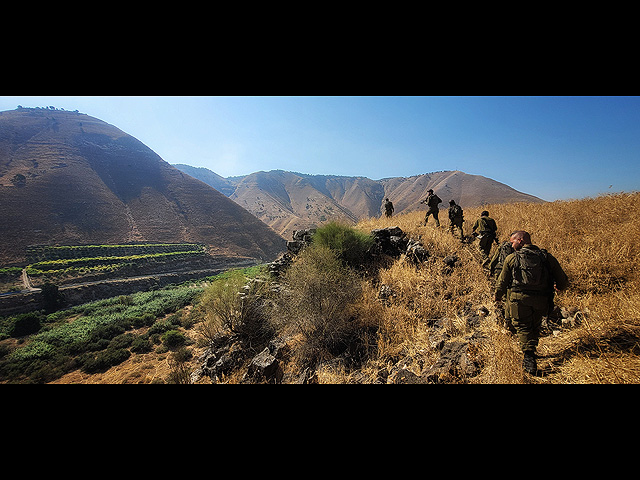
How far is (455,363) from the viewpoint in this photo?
118 inches

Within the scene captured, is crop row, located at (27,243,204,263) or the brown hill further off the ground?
the brown hill

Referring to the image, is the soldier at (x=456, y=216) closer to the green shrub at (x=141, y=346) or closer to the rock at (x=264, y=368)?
the rock at (x=264, y=368)

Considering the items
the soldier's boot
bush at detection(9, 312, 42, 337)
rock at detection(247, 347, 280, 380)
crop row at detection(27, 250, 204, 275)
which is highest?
the soldier's boot

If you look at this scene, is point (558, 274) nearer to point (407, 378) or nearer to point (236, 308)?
point (407, 378)

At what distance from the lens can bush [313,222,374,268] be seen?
7180 mm

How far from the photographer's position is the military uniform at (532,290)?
278 cm

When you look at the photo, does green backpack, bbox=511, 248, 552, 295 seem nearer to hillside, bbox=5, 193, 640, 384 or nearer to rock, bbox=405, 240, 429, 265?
hillside, bbox=5, 193, 640, 384

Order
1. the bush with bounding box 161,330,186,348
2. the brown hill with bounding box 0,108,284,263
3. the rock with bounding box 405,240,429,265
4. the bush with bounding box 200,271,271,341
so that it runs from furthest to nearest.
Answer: the brown hill with bounding box 0,108,284,263 < the bush with bounding box 161,330,186,348 < the bush with bounding box 200,271,271,341 < the rock with bounding box 405,240,429,265

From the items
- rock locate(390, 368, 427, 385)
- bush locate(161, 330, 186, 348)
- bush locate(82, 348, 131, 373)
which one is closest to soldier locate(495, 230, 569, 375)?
rock locate(390, 368, 427, 385)

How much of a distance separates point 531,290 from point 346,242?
4908mm

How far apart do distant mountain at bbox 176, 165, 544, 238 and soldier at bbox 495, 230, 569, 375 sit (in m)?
59.9
